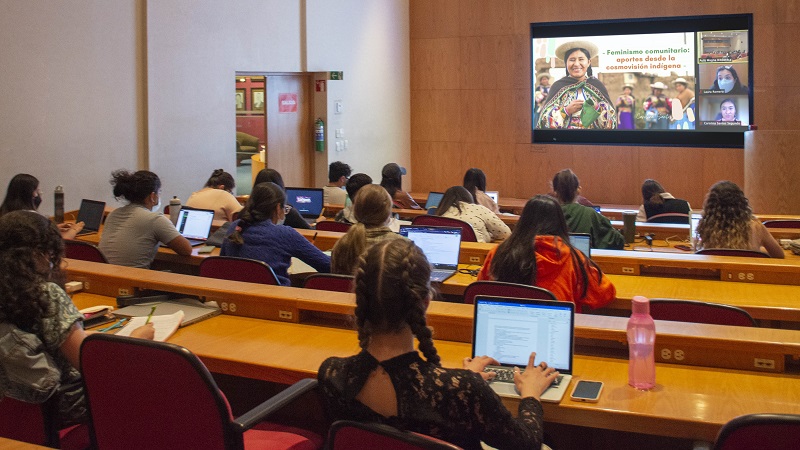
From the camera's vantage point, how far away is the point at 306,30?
10.6 m

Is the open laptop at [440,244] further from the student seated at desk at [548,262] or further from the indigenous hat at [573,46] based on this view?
the indigenous hat at [573,46]

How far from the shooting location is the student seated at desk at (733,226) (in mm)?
5410

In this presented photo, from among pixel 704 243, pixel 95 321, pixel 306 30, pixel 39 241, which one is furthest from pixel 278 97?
pixel 39 241

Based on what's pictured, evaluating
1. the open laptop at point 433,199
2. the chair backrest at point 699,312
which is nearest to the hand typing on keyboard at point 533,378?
the chair backrest at point 699,312

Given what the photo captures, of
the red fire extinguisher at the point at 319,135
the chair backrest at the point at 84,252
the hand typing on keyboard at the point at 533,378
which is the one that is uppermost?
the red fire extinguisher at the point at 319,135

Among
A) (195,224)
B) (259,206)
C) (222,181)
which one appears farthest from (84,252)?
(222,181)

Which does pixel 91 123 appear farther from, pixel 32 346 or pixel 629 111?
pixel 629 111

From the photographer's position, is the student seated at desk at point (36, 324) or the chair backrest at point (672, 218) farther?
the chair backrest at point (672, 218)

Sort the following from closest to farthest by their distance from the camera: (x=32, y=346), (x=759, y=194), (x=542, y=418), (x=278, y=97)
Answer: (x=542, y=418), (x=32, y=346), (x=759, y=194), (x=278, y=97)

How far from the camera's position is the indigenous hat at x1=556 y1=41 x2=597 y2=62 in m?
11.9

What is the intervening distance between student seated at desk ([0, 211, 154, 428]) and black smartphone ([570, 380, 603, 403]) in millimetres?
1521

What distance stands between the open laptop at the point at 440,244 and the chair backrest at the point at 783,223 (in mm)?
3099

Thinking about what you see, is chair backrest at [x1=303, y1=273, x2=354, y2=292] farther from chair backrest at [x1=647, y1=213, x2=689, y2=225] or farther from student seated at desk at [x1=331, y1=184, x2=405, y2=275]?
chair backrest at [x1=647, y1=213, x2=689, y2=225]

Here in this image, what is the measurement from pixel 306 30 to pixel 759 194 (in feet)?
18.2
